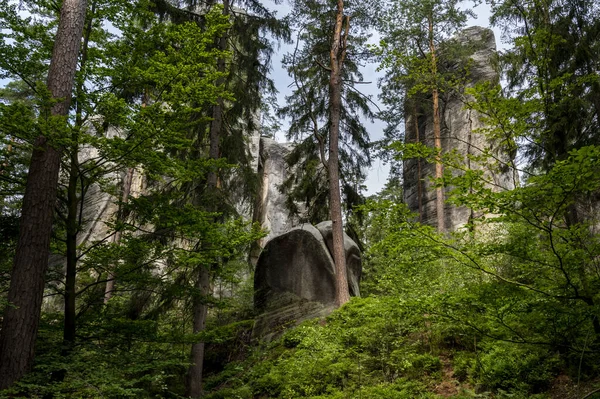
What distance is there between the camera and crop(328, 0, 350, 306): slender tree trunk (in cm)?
1035

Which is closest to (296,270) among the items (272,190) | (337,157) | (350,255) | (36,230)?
(350,255)

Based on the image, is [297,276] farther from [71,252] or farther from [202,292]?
[71,252]

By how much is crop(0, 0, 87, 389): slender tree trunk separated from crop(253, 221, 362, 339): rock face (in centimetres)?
714

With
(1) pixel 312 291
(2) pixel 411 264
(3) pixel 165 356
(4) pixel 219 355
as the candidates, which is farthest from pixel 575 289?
(4) pixel 219 355

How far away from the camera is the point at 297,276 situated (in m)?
12.6

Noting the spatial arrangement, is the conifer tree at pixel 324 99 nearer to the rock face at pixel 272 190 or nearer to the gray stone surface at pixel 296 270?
the gray stone surface at pixel 296 270

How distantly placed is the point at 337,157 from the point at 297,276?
3924 millimetres

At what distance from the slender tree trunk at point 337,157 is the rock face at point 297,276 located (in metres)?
1.29

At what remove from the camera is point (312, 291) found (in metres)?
12.2

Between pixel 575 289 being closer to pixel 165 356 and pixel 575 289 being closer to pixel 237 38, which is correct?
pixel 165 356

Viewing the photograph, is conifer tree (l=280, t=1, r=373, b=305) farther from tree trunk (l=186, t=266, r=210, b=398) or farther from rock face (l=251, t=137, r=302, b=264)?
rock face (l=251, t=137, r=302, b=264)

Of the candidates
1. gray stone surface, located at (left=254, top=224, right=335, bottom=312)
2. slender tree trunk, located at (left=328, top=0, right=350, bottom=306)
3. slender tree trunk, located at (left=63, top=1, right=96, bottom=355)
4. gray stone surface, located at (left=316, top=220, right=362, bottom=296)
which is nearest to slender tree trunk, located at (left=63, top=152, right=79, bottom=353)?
slender tree trunk, located at (left=63, top=1, right=96, bottom=355)

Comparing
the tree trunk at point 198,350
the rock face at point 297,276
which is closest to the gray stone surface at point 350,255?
the rock face at point 297,276

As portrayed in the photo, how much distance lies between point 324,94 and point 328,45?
1582 mm
